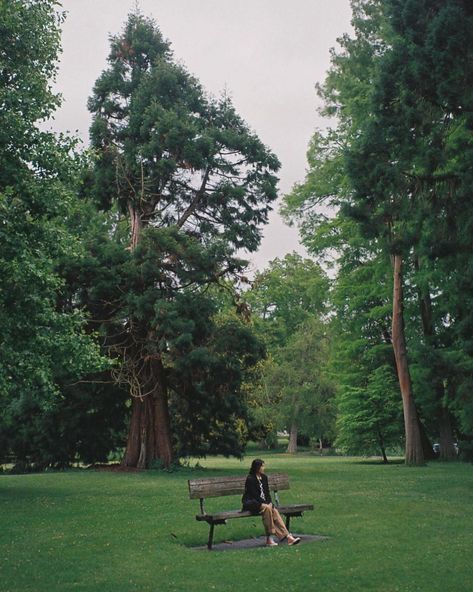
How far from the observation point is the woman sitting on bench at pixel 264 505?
36.3ft

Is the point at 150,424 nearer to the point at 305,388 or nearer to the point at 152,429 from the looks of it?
the point at 152,429

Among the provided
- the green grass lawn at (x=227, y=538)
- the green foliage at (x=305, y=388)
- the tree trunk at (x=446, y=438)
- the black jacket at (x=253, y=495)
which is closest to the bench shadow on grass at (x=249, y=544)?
the green grass lawn at (x=227, y=538)

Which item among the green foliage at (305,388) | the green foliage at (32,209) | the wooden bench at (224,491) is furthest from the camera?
the green foliage at (305,388)

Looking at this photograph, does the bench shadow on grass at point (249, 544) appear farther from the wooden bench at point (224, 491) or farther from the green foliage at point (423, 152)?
the green foliage at point (423, 152)

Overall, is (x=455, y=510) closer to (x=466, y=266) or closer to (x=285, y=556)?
(x=285, y=556)

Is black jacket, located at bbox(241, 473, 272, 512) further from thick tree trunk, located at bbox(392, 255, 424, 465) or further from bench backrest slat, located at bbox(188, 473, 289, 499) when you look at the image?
thick tree trunk, located at bbox(392, 255, 424, 465)

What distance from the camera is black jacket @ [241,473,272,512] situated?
11.3 m

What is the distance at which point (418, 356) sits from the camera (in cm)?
2505

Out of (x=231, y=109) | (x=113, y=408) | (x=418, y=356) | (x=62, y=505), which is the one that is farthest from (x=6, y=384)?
(x=231, y=109)

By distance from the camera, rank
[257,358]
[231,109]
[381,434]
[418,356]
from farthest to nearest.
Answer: [381,434] → [231,109] → [257,358] → [418,356]

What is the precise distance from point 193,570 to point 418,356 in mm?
17518

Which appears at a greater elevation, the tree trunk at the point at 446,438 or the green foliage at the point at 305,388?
the green foliage at the point at 305,388

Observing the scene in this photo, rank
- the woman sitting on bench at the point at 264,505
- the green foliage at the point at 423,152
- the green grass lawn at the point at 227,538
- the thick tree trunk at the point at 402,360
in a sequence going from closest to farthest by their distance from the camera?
the green grass lawn at the point at 227,538, the woman sitting on bench at the point at 264,505, the green foliage at the point at 423,152, the thick tree trunk at the point at 402,360

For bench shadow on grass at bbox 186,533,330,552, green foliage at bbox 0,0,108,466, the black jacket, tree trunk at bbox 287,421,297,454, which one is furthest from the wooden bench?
tree trunk at bbox 287,421,297,454
